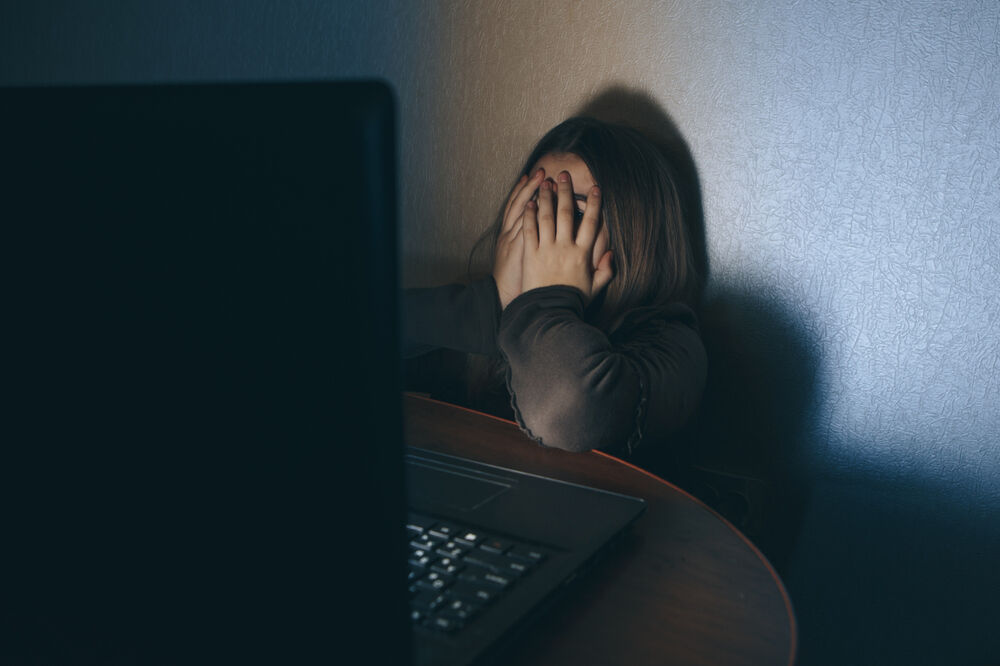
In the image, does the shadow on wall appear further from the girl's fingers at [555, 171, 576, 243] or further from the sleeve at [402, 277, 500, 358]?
the sleeve at [402, 277, 500, 358]

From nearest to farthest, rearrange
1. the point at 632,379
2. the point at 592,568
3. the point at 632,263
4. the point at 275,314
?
the point at 275,314 → the point at 592,568 → the point at 632,379 → the point at 632,263

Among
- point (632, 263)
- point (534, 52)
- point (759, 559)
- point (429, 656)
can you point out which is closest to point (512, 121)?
point (534, 52)

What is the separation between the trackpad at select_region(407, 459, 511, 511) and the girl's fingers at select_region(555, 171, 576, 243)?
480 mm

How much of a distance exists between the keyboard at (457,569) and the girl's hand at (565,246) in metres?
0.55

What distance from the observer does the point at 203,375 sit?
261 mm

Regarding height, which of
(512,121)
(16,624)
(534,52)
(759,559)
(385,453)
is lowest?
(759,559)

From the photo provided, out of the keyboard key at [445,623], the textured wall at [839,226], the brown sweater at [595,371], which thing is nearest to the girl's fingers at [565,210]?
the brown sweater at [595,371]

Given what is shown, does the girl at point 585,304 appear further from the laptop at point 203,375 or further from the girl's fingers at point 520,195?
the laptop at point 203,375

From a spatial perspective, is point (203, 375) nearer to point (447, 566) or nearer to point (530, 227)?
point (447, 566)

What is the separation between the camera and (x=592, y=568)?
533 mm

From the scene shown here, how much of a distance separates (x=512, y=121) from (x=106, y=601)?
1.16m

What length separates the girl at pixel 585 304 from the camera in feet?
2.72

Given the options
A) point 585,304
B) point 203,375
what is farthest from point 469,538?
point 585,304

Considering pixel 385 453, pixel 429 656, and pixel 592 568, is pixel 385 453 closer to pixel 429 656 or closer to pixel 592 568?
pixel 429 656
